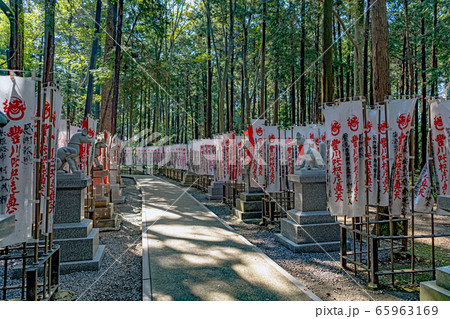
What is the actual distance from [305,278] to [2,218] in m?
4.43

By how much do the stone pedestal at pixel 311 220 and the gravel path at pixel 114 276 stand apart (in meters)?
3.35

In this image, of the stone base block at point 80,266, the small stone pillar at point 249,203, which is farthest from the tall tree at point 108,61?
the stone base block at point 80,266

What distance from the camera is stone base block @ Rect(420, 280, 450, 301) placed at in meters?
2.63

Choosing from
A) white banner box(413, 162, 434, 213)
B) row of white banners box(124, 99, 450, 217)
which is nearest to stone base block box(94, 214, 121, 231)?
row of white banners box(124, 99, 450, 217)

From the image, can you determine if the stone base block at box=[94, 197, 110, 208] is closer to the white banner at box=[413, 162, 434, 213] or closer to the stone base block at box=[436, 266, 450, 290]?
the white banner at box=[413, 162, 434, 213]

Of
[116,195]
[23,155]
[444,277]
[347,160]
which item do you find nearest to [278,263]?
[347,160]

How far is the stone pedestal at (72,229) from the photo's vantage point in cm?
492

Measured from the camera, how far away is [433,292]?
2734mm

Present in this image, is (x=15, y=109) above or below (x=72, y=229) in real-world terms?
above

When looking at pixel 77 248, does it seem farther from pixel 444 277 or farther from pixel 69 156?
pixel 444 277

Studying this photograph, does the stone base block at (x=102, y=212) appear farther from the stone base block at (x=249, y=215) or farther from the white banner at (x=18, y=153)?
the white banner at (x=18, y=153)

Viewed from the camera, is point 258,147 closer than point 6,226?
No

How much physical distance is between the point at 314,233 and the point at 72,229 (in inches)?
190

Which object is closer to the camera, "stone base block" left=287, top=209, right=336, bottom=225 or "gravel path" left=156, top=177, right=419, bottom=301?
"gravel path" left=156, top=177, right=419, bottom=301
